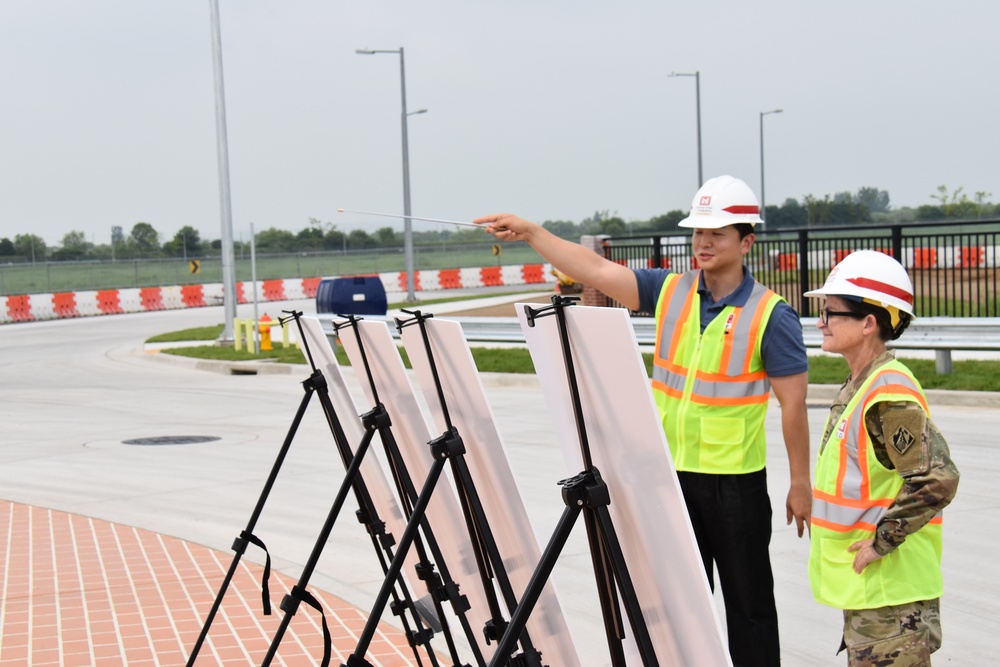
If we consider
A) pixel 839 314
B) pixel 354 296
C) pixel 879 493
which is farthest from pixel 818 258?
pixel 879 493

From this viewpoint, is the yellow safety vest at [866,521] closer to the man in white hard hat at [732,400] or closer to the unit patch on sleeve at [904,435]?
the unit patch on sleeve at [904,435]

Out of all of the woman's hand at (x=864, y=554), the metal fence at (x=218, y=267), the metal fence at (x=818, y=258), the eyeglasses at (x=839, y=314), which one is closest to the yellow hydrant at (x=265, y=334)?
the metal fence at (x=818, y=258)

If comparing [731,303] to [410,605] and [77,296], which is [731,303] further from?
[77,296]

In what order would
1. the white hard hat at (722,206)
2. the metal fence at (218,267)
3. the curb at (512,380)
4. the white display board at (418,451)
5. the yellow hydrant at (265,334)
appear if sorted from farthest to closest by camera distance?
the metal fence at (218,267)
the yellow hydrant at (265,334)
the curb at (512,380)
the white hard hat at (722,206)
the white display board at (418,451)

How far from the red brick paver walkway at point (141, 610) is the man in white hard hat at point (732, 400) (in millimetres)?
1895

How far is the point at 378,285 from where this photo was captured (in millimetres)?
24047

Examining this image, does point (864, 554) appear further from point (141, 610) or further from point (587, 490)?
point (141, 610)

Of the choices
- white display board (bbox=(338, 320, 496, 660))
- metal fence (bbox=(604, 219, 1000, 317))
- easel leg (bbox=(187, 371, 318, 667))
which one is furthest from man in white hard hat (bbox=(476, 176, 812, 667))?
metal fence (bbox=(604, 219, 1000, 317))

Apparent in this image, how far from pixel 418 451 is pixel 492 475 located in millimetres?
805

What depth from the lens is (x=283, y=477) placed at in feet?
33.9

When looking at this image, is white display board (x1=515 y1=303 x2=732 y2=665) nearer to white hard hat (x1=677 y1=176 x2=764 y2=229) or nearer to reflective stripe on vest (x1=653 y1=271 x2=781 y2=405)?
reflective stripe on vest (x1=653 y1=271 x2=781 y2=405)

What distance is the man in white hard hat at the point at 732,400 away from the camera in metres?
4.23

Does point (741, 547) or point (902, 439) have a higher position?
point (902, 439)

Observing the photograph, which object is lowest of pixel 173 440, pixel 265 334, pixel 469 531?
pixel 173 440
